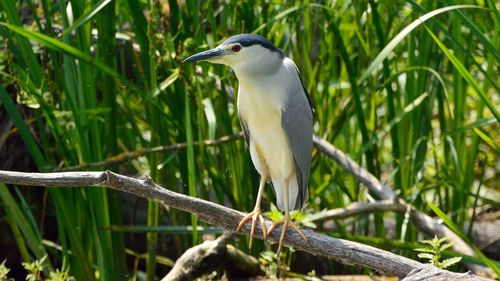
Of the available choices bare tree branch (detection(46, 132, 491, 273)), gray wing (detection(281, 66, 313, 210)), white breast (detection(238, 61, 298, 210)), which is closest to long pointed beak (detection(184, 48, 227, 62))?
white breast (detection(238, 61, 298, 210))

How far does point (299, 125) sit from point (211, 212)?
2.28 ft

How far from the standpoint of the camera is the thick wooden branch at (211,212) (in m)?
2.19

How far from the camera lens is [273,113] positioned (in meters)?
3.05

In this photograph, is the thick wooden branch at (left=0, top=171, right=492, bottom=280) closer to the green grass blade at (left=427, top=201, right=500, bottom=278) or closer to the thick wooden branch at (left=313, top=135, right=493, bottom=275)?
the green grass blade at (left=427, top=201, right=500, bottom=278)

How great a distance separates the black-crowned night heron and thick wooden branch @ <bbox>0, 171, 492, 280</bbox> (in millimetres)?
218

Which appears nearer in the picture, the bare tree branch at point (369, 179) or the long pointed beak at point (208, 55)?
the long pointed beak at point (208, 55)

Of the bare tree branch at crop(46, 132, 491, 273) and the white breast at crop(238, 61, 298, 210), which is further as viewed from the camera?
the bare tree branch at crop(46, 132, 491, 273)

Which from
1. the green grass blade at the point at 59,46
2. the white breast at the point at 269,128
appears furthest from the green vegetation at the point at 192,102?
the white breast at the point at 269,128

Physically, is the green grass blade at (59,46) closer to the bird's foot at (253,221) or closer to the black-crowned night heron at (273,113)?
the black-crowned night heron at (273,113)

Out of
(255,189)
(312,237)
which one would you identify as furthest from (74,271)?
(312,237)

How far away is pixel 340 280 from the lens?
3.81m

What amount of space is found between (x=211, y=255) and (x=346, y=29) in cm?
114

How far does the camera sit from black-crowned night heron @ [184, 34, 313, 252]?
9.45ft

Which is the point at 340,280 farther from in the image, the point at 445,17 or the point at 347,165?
the point at 445,17
